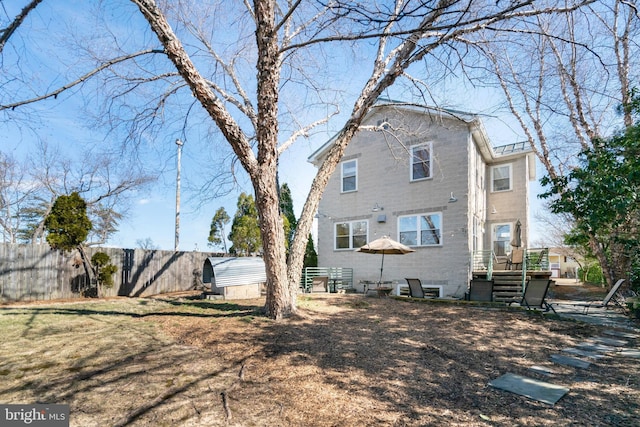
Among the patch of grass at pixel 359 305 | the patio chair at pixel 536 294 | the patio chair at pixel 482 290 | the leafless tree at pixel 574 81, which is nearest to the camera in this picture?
the patio chair at pixel 536 294

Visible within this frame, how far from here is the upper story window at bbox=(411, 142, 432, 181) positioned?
1356 centimetres

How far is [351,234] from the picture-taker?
15344mm

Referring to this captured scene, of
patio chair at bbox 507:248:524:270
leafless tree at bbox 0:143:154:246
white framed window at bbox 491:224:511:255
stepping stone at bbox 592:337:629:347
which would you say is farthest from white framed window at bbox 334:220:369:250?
leafless tree at bbox 0:143:154:246

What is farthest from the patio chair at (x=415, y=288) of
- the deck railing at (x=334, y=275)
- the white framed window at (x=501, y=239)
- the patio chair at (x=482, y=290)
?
the white framed window at (x=501, y=239)

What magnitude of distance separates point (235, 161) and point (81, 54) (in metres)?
3.48

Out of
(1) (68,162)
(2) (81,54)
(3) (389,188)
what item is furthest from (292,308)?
(1) (68,162)

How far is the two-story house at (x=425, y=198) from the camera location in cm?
1252

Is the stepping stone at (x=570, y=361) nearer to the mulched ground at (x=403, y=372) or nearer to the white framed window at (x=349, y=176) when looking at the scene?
the mulched ground at (x=403, y=372)

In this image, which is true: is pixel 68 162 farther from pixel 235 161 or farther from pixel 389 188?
pixel 389 188

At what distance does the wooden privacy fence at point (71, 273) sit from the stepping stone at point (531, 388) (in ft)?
40.9

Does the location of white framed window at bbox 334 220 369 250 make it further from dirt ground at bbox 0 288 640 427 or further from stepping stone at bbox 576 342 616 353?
stepping stone at bbox 576 342 616 353

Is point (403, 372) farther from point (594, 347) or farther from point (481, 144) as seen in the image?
point (481, 144)

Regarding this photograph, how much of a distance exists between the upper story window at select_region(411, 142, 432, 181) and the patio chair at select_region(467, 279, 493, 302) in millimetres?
5111

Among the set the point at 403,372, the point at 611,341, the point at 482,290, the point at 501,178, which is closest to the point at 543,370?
the point at 403,372
